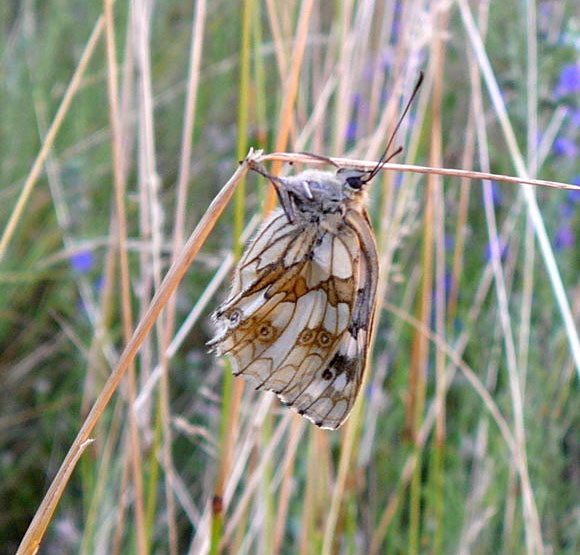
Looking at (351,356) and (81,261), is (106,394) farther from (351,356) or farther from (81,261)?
(81,261)

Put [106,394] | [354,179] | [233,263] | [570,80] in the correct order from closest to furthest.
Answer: [106,394] < [354,179] < [233,263] < [570,80]

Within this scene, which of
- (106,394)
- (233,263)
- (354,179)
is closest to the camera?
(106,394)

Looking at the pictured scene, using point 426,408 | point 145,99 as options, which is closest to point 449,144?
point 426,408

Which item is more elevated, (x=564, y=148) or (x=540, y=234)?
(x=564, y=148)

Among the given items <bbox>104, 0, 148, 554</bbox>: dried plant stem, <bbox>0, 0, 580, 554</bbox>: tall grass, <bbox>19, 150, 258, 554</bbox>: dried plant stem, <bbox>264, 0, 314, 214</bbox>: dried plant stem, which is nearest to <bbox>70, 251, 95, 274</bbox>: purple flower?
<bbox>0, 0, 580, 554</bbox>: tall grass

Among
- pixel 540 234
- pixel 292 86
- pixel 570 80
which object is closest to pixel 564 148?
pixel 570 80

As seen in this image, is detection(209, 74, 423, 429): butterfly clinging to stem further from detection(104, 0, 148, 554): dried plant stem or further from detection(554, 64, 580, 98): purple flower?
detection(554, 64, 580, 98): purple flower

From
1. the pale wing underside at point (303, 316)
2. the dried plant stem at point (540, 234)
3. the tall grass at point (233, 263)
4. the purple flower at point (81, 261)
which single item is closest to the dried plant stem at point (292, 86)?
the tall grass at point (233, 263)

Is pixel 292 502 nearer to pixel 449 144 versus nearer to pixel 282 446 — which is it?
pixel 282 446
